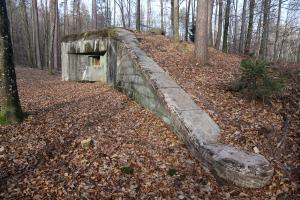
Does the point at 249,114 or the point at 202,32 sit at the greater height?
the point at 202,32

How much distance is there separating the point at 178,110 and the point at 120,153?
171cm

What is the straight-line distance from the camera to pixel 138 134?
626cm

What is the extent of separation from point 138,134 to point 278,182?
119 inches

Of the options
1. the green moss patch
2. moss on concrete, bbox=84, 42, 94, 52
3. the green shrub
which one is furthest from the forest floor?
moss on concrete, bbox=84, 42, 94, 52

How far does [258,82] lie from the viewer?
6.88 m

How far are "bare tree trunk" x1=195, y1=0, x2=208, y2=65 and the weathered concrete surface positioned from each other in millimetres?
1840

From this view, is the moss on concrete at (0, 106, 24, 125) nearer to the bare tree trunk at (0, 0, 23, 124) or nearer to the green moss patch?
the bare tree trunk at (0, 0, 23, 124)

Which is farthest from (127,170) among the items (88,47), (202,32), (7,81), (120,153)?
(88,47)

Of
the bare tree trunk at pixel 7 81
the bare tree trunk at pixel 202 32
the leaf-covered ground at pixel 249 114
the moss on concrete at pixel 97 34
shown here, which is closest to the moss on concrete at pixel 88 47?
the moss on concrete at pixel 97 34

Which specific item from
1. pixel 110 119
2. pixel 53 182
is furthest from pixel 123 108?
pixel 53 182

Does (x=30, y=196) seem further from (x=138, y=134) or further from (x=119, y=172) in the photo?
(x=138, y=134)

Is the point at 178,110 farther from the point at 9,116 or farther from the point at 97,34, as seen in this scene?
the point at 97,34

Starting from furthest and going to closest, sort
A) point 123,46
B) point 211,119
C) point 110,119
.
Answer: point 123,46 < point 110,119 < point 211,119

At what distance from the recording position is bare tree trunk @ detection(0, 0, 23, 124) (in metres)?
5.95
